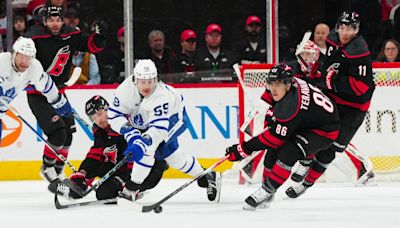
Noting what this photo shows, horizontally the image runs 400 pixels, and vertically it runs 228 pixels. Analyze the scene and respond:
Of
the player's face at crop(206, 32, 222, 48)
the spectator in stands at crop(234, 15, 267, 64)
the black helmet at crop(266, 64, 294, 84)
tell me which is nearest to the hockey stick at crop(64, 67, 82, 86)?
the player's face at crop(206, 32, 222, 48)

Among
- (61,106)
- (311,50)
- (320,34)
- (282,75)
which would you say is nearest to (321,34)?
(320,34)

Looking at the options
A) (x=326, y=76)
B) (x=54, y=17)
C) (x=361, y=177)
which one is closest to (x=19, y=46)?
(x=54, y=17)

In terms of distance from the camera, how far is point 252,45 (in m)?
8.86

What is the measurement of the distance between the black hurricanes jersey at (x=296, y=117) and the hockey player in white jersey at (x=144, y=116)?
0.48m

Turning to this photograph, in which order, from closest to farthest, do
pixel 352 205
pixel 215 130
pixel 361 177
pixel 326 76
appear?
1. pixel 352 205
2. pixel 326 76
3. pixel 361 177
4. pixel 215 130

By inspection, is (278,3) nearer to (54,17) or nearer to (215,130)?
(215,130)

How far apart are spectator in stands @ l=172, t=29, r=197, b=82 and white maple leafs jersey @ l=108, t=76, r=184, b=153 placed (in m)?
2.27

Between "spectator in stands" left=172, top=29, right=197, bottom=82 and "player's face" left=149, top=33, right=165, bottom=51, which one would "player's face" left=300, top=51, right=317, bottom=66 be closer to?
"spectator in stands" left=172, top=29, right=197, bottom=82

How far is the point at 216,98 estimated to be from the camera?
8664 millimetres

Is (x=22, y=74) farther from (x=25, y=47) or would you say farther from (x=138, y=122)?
(x=138, y=122)

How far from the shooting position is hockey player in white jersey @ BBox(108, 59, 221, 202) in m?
6.28

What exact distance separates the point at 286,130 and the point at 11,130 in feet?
9.61

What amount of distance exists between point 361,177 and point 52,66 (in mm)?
2150

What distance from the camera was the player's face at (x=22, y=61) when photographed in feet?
22.6
